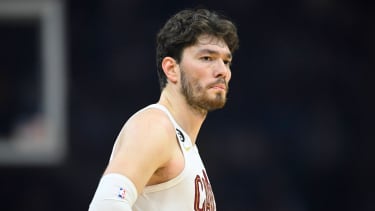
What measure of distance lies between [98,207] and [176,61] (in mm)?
997

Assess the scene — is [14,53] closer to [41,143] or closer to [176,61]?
[41,143]

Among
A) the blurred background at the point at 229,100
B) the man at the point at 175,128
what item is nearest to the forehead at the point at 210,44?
the man at the point at 175,128

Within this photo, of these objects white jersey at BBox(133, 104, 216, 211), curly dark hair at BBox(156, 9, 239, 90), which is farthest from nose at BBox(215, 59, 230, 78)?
white jersey at BBox(133, 104, 216, 211)

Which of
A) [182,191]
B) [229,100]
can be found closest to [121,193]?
[182,191]

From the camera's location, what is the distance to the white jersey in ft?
12.5

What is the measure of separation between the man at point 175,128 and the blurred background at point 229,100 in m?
4.35

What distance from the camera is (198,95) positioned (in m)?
4.08

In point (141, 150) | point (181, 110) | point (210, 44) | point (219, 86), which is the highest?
point (210, 44)

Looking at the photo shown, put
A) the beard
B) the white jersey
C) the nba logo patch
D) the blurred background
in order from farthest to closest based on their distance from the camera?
the blurred background → the beard → the white jersey → the nba logo patch

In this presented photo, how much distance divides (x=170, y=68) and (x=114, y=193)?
0.91 metres

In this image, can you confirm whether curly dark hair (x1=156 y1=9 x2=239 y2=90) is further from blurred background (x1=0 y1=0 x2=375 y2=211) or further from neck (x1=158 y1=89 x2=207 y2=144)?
blurred background (x1=0 y1=0 x2=375 y2=211)

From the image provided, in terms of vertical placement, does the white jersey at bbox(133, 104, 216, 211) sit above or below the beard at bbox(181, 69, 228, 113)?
below

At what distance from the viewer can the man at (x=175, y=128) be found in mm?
3549

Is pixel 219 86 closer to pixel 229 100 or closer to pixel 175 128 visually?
pixel 175 128
